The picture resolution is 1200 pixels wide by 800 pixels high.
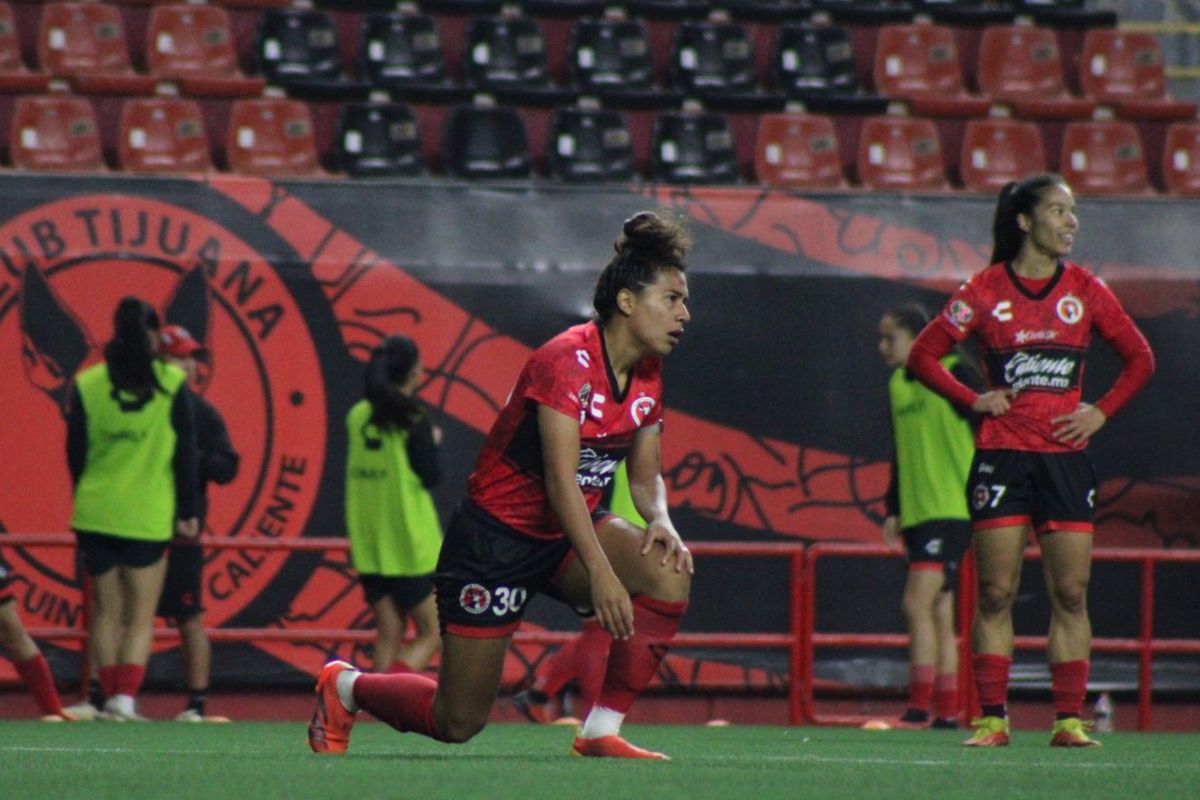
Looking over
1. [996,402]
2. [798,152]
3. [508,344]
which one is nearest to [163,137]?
[508,344]

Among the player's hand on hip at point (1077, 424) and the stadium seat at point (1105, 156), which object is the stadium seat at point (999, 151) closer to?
the stadium seat at point (1105, 156)

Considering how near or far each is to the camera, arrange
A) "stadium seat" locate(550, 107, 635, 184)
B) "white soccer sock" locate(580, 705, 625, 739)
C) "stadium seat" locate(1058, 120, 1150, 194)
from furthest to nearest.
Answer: "stadium seat" locate(1058, 120, 1150, 194), "stadium seat" locate(550, 107, 635, 184), "white soccer sock" locate(580, 705, 625, 739)

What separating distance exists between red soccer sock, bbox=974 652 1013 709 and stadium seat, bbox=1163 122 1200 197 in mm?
7180

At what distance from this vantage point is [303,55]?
13.5 meters

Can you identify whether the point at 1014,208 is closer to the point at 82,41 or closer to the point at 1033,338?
the point at 1033,338

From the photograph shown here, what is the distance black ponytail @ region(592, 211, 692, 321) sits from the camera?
221 inches

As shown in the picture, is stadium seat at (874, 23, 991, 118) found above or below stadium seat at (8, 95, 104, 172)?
above

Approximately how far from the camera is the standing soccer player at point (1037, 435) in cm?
716

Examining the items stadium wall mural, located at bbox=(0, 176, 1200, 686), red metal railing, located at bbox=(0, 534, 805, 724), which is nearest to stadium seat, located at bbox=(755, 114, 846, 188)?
stadium wall mural, located at bbox=(0, 176, 1200, 686)

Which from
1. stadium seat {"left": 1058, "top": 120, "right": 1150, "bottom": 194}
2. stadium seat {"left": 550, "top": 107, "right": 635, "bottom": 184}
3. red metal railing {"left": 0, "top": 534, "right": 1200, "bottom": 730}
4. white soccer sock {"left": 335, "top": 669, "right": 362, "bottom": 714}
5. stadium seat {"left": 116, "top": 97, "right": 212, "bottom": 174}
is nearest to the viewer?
white soccer sock {"left": 335, "top": 669, "right": 362, "bottom": 714}

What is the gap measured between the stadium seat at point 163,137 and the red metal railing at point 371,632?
2839 millimetres

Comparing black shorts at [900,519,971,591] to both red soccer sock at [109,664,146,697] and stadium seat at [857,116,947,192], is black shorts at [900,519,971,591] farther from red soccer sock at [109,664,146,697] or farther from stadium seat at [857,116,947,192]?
stadium seat at [857,116,947,192]

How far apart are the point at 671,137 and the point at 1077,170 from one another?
2795 millimetres

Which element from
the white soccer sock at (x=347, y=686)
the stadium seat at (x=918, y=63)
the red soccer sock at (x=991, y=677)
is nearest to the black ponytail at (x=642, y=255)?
the white soccer sock at (x=347, y=686)
